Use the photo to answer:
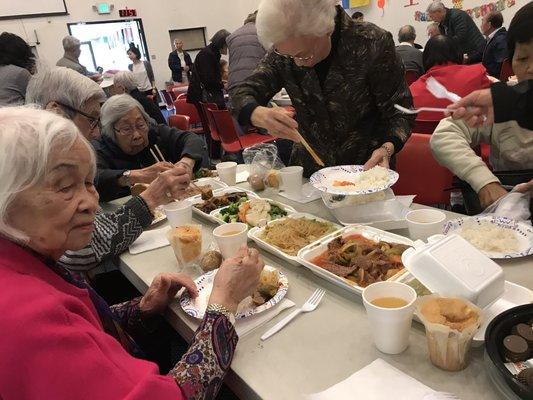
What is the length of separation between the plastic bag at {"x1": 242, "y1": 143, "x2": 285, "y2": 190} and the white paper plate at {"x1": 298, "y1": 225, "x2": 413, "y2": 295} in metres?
0.75

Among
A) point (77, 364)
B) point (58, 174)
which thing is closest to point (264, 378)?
point (77, 364)

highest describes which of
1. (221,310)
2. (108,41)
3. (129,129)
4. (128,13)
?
(128,13)

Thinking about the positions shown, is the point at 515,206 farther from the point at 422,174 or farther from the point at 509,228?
the point at 422,174

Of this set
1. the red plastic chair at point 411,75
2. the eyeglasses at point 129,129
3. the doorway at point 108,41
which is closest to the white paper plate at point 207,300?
the eyeglasses at point 129,129

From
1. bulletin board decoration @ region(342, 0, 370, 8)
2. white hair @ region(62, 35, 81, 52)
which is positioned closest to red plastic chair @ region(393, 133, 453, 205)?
white hair @ region(62, 35, 81, 52)

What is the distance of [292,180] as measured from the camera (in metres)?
2.10

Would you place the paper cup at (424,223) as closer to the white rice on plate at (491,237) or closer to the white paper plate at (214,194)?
the white rice on plate at (491,237)

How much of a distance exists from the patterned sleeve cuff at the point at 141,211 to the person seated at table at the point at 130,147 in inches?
20.3

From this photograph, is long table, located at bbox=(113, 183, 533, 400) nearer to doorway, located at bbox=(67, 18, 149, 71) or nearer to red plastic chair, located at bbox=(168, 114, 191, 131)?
red plastic chair, located at bbox=(168, 114, 191, 131)

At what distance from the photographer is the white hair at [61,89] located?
2.07 metres

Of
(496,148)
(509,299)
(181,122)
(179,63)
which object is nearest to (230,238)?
(509,299)

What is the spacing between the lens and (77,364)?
0.79m

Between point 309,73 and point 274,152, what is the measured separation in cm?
49

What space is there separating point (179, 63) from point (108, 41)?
1969 mm
